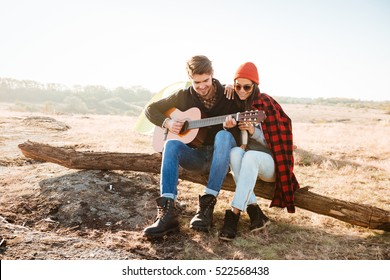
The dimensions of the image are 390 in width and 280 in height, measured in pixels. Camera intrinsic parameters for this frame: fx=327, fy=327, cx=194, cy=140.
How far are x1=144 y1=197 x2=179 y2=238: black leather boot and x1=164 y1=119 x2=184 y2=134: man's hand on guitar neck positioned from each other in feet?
3.42

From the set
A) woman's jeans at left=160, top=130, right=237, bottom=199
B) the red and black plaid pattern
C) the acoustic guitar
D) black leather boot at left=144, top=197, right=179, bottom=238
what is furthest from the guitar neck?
black leather boot at left=144, top=197, right=179, bottom=238

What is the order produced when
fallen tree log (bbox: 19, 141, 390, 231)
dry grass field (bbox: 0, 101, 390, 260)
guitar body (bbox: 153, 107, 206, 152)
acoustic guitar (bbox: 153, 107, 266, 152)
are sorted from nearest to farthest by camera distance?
dry grass field (bbox: 0, 101, 390, 260), fallen tree log (bbox: 19, 141, 390, 231), acoustic guitar (bbox: 153, 107, 266, 152), guitar body (bbox: 153, 107, 206, 152)

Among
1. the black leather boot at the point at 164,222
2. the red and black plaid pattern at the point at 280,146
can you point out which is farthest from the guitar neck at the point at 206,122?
the black leather boot at the point at 164,222

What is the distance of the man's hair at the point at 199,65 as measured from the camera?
152 inches

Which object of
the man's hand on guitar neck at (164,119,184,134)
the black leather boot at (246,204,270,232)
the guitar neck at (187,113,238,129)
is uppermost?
the guitar neck at (187,113,238,129)

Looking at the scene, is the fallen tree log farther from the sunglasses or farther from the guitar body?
the sunglasses

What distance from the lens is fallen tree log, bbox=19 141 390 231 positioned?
12.2ft

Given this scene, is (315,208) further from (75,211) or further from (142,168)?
(75,211)

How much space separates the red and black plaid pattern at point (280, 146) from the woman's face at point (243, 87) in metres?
0.13

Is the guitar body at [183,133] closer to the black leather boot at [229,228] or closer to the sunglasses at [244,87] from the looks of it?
the sunglasses at [244,87]

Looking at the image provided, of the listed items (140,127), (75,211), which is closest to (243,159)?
(75,211)

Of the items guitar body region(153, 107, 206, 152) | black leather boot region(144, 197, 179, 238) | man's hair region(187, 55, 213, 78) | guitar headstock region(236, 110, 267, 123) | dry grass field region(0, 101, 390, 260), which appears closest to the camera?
dry grass field region(0, 101, 390, 260)
